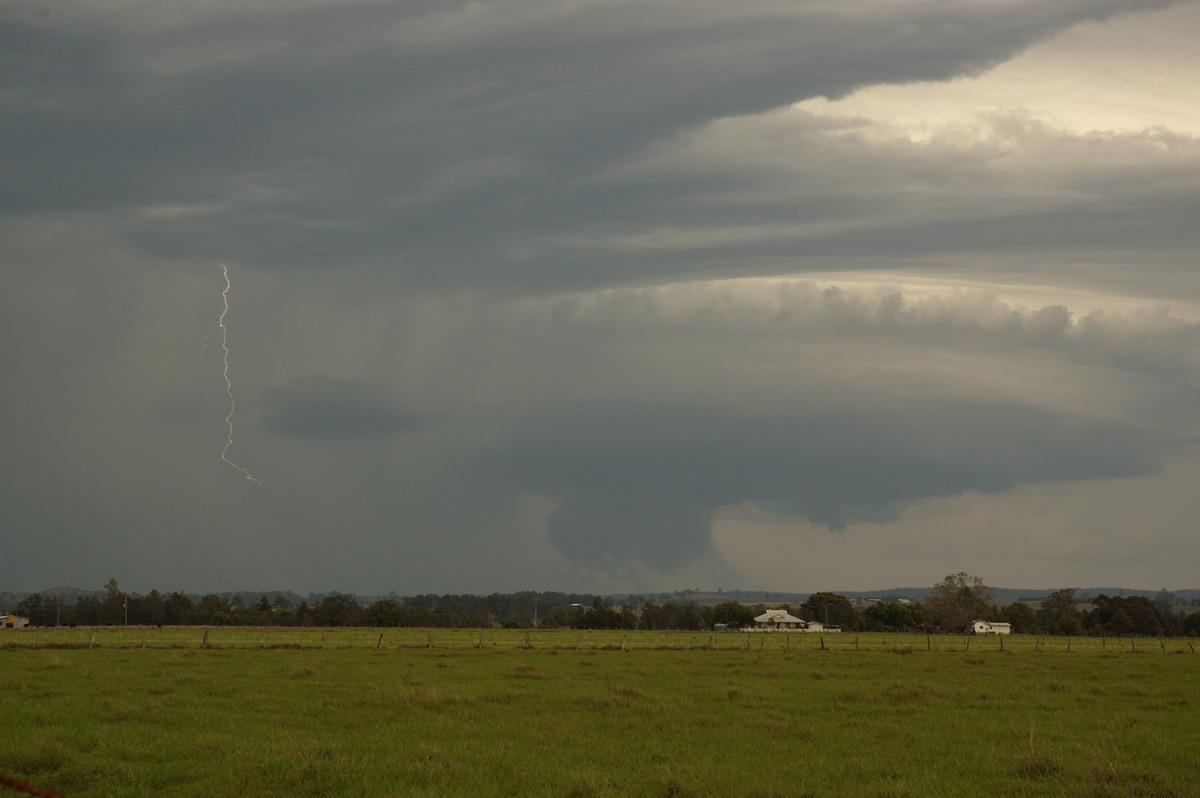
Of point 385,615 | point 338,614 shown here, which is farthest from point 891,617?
point 338,614

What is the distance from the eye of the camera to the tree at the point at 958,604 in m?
186

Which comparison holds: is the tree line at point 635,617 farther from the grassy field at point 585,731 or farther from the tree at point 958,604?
the grassy field at point 585,731

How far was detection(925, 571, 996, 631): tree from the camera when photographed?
18612 centimetres

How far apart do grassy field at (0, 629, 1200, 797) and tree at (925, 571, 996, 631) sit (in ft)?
482

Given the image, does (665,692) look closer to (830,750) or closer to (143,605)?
(830,750)

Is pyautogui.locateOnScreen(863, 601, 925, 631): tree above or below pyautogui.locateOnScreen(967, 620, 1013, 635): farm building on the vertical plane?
above

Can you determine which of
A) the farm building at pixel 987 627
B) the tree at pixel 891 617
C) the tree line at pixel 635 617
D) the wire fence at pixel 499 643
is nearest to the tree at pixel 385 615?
the tree line at pixel 635 617

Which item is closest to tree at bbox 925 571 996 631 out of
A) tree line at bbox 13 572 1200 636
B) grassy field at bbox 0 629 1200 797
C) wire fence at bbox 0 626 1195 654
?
tree line at bbox 13 572 1200 636

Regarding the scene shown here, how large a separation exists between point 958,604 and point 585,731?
181 metres

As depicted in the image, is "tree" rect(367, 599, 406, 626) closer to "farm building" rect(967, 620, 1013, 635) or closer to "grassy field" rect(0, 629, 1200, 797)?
"farm building" rect(967, 620, 1013, 635)

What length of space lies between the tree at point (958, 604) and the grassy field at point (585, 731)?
482ft

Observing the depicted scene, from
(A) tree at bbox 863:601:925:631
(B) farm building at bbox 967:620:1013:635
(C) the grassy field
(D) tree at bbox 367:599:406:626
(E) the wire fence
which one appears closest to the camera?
(C) the grassy field

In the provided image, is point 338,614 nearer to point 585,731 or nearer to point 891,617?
point 891,617

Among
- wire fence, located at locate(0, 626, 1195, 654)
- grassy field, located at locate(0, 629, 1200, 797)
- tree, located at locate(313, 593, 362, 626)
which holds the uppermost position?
grassy field, located at locate(0, 629, 1200, 797)
